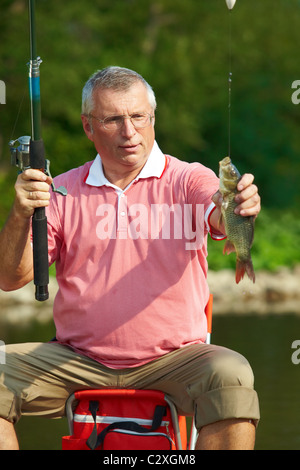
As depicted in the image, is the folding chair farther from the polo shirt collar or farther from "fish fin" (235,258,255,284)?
the polo shirt collar

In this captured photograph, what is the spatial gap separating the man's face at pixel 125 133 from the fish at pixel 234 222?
0.60 metres

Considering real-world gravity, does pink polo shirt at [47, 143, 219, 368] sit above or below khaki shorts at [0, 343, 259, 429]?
above

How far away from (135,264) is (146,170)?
417 millimetres

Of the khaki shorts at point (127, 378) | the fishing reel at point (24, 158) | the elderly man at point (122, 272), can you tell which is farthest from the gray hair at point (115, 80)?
the khaki shorts at point (127, 378)

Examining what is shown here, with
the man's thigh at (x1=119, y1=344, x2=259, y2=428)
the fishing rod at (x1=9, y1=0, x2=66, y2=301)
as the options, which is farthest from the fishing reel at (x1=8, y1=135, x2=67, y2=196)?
the man's thigh at (x1=119, y1=344, x2=259, y2=428)

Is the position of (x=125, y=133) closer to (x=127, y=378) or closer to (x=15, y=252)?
(x=15, y=252)

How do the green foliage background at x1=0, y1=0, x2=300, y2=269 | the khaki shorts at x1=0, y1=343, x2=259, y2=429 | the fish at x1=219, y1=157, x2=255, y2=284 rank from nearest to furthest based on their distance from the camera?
1. the fish at x1=219, y1=157, x2=255, y2=284
2. the khaki shorts at x1=0, y1=343, x2=259, y2=429
3. the green foliage background at x1=0, y1=0, x2=300, y2=269

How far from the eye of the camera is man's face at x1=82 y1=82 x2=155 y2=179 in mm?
3541

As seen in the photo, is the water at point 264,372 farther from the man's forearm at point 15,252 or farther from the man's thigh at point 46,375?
the man's forearm at point 15,252

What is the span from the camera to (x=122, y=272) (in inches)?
133

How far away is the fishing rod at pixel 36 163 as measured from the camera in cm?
317

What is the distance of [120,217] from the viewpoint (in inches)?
137

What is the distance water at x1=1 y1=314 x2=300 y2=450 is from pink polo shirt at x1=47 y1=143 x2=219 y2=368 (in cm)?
249

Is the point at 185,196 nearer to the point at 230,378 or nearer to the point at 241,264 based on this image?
the point at 241,264
